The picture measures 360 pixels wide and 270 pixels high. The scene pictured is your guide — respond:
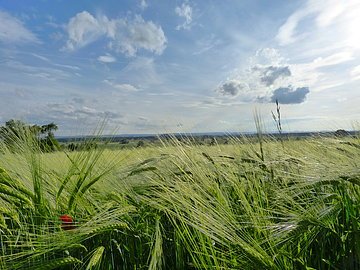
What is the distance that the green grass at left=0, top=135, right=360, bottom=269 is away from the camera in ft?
3.63

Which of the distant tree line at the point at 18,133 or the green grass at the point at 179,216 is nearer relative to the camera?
the green grass at the point at 179,216

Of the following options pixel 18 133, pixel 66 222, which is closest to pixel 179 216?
pixel 66 222

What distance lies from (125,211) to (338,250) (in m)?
0.78

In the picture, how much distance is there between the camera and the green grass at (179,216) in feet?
3.63

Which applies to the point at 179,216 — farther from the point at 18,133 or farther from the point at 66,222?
the point at 18,133

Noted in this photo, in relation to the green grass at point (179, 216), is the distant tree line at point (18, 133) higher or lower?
higher

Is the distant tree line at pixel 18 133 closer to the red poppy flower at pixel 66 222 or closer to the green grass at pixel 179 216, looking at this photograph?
the green grass at pixel 179 216

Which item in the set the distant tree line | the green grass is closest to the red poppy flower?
the green grass

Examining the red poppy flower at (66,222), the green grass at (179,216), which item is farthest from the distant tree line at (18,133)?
the red poppy flower at (66,222)

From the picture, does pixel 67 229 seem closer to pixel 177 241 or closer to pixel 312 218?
pixel 177 241

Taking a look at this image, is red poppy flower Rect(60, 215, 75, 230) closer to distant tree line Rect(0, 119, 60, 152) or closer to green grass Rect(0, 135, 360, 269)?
green grass Rect(0, 135, 360, 269)

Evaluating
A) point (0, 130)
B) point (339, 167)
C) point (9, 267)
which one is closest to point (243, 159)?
point (339, 167)

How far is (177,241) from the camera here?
4.45ft

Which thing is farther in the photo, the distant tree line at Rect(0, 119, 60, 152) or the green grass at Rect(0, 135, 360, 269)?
the distant tree line at Rect(0, 119, 60, 152)
